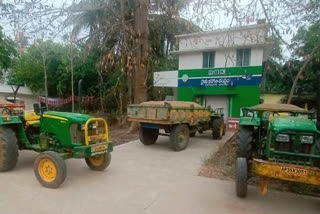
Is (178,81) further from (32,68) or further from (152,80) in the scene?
(32,68)

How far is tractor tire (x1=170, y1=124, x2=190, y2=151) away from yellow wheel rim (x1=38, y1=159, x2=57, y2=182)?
3356 millimetres

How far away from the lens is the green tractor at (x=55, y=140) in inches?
139

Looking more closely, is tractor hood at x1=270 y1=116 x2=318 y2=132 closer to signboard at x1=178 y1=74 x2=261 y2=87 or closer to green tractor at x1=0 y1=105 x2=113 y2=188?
green tractor at x1=0 y1=105 x2=113 y2=188

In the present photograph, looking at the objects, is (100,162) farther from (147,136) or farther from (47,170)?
(147,136)

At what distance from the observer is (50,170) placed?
3.50 metres

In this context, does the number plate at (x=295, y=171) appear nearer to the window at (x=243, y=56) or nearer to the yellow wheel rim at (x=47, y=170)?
the yellow wheel rim at (x=47, y=170)

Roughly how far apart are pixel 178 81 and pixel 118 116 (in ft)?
15.0

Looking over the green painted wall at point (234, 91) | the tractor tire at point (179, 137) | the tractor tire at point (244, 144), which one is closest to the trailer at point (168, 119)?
the tractor tire at point (179, 137)

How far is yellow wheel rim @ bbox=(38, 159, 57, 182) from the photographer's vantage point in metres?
3.46

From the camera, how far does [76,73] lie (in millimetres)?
15602

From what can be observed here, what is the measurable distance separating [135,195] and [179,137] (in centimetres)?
321

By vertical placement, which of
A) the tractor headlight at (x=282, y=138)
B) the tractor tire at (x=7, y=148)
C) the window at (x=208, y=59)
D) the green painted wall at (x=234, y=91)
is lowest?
the tractor tire at (x=7, y=148)

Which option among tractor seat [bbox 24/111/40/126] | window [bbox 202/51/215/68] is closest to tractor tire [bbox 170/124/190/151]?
tractor seat [bbox 24/111/40/126]

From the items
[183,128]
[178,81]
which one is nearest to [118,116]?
[178,81]
